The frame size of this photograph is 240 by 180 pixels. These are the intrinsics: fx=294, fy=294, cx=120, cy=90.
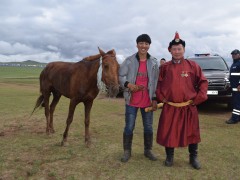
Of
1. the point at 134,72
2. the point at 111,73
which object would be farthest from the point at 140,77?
the point at 111,73

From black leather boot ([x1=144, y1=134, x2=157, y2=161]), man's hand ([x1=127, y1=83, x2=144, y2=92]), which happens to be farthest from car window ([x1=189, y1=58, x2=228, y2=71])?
man's hand ([x1=127, y1=83, x2=144, y2=92])

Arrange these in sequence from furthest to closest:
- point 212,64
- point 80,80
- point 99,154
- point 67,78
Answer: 1. point 212,64
2. point 67,78
3. point 80,80
4. point 99,154

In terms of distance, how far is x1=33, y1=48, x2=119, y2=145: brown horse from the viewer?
4.92 m

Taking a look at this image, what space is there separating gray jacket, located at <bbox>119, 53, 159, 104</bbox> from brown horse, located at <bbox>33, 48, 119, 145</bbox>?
140mm

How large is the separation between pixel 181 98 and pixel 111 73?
1204 mm

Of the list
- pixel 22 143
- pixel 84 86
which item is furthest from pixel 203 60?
pixel 22 143

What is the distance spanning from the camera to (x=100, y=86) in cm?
513

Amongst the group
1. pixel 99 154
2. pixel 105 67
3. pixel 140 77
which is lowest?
pixel 99 154

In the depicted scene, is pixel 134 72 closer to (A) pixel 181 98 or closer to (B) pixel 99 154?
(A) pixel 181 98

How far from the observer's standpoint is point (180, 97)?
14.9ft

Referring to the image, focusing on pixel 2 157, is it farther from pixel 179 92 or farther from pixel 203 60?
pixel 203 60

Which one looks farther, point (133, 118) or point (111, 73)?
point (133, 118)

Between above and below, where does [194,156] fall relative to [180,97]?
below

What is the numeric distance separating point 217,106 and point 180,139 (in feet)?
26.6
